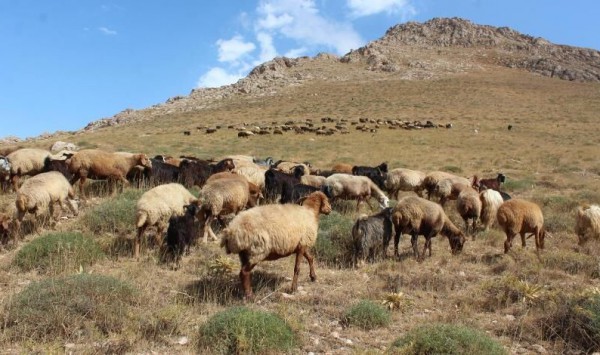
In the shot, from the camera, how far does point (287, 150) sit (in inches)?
1211

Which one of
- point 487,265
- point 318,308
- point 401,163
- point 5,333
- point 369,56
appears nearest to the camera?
point 5,333

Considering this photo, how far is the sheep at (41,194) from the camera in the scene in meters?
8.62

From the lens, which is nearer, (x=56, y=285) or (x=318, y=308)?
(x=56, y=285)

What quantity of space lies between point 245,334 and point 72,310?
2.13 m

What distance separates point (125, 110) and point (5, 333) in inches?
3057

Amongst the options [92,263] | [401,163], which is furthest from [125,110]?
[92,263]

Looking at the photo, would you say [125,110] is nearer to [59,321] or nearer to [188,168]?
[188,168]

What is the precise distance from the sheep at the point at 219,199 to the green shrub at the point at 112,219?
1.54 m

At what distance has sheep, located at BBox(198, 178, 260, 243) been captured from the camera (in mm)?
9156

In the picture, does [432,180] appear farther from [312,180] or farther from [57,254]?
[57,254]

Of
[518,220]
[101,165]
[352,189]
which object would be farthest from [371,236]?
[101,165]

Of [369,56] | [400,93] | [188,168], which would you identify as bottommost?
[188,168]

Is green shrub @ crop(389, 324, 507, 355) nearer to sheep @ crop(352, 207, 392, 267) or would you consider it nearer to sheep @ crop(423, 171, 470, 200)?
sheep @ crop(352, 207, 392, 267)

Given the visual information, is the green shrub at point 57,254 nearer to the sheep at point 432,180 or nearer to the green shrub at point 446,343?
the green shrub at point 446,343
